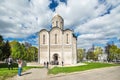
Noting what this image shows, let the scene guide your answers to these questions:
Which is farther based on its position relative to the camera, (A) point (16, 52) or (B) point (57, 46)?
(A) point (16, 52)

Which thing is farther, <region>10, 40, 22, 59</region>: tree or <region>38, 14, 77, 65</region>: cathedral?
<region>10, 40, 22, 59</region>: tree

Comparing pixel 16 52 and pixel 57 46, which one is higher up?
pixel 57 46

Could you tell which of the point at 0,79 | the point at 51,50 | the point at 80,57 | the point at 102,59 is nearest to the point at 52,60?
the point at 51,50

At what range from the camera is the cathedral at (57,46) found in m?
53.5

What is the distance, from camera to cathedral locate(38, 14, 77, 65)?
53469 mm

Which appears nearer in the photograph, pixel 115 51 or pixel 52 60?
pixel 52 60

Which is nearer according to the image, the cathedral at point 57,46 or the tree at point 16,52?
the cathedral at point 57,46

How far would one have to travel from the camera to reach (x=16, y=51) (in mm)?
68188

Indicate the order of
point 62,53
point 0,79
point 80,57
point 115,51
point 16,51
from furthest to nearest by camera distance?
point 80,57 → point 115,51 → point 16,51 → point 62,53 → point 0,79

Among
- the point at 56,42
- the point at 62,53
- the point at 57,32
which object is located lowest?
the point at 62,53

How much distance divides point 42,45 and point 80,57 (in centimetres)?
6260

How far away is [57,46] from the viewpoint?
55094 millimetres

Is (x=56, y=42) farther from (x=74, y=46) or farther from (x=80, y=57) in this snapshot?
(x=80, y=57)

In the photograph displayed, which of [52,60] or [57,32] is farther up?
[57,32]
